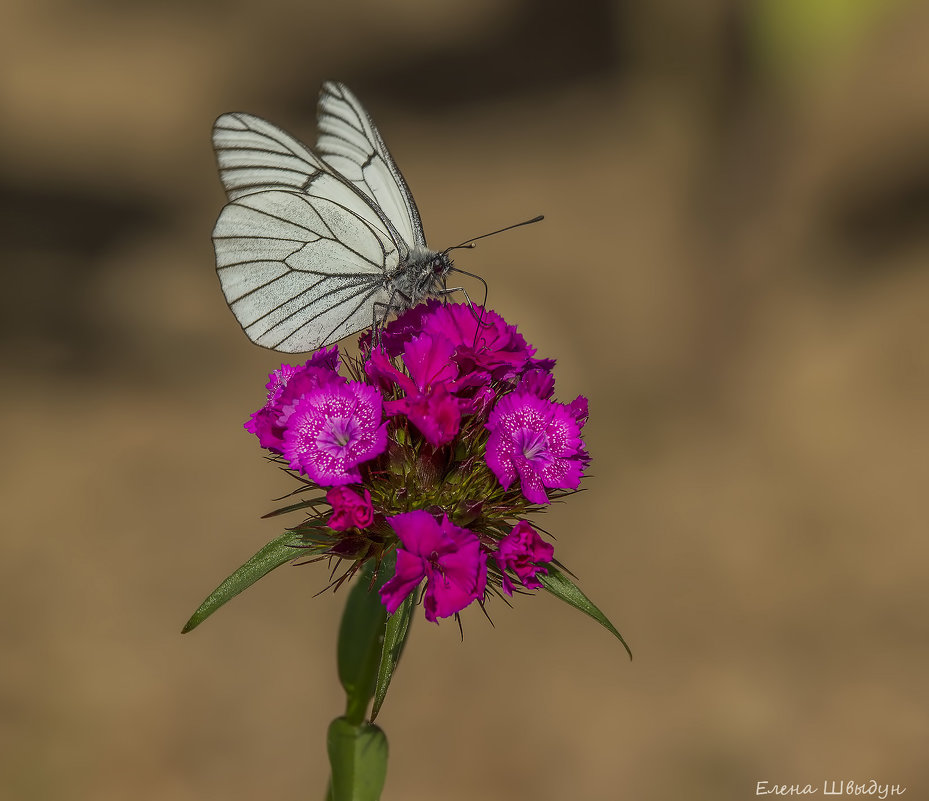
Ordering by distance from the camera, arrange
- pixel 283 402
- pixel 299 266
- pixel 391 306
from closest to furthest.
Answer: pixel 283 402 < pixel 391 306 < pixel 299 266

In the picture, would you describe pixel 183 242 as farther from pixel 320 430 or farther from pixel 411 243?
pixel 320 430

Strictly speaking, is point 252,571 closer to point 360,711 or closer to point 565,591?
point 360,711

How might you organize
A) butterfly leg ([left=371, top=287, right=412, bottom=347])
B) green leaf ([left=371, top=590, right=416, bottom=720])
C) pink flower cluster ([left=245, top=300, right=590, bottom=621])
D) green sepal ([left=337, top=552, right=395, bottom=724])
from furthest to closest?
1. butterfly leg ([left=371, top=287, right=412, bottom=347])
2. green sepal ([left=337, top=552, right=395, bottom=724])
3. pink flower cluster ([left=245, top=300, right=590, bottom=621])
4. green leaf ([left=371, top=590, right=416, bottom=720])

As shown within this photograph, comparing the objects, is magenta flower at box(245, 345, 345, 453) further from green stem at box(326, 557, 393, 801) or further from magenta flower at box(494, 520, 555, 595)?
magenta flower at box(494, 520, 555, 595)

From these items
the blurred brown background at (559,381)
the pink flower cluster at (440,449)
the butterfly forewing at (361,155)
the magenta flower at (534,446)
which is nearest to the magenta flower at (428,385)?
the pink flower cluster at (440,449)

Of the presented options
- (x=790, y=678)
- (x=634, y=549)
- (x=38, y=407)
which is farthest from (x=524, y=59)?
(x=790, y=678)

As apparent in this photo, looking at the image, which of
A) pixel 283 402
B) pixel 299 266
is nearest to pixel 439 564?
pixel 283 402

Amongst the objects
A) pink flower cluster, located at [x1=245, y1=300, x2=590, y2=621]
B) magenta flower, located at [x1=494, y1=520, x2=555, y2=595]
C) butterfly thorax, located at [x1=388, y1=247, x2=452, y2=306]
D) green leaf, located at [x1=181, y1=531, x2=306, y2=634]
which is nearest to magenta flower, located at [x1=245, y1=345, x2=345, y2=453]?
pink flower cluster, located at [x1=245, y1=300, x2=590, y2=621]
